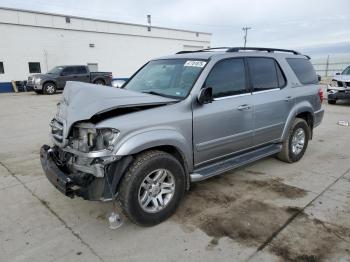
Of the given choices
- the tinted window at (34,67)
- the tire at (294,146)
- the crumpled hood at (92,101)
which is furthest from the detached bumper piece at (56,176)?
the tinted window at (34,67)

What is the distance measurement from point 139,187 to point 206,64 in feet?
5.82

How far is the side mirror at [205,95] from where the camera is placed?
3549 mm

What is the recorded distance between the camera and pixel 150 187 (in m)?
3.34

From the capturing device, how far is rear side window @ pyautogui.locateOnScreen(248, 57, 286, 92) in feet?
14.9

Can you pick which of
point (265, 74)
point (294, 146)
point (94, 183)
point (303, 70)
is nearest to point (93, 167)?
point (94, 183)

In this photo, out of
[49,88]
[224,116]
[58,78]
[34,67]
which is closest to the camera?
[224,116]

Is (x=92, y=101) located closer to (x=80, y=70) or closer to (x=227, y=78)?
(x=227, y=78)

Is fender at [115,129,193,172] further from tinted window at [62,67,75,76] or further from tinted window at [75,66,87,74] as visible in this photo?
tinted window at [75,66,87,74]

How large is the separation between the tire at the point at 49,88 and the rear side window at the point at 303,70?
647 inches

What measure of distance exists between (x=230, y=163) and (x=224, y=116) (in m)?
0.66

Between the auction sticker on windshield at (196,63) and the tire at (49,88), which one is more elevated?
the auction sticker on windshield at (196,63)

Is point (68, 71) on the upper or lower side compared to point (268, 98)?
upper

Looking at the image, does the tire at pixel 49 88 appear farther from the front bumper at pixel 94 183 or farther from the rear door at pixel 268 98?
the front bumper at pixel 94 183

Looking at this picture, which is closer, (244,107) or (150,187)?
(150,187)
